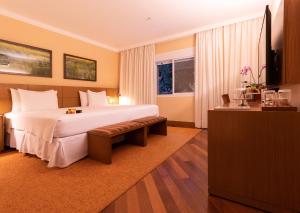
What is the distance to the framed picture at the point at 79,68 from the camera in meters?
4.16

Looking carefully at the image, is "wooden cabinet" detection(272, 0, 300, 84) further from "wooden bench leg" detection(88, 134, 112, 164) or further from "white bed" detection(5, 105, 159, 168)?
"white bed" detection(5, 105, 159, 168)

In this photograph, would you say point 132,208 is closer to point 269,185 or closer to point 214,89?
point 269,185

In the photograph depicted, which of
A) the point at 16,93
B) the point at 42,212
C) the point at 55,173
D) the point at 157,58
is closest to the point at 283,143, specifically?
the point at 42,212

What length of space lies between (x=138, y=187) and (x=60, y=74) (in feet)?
12.0

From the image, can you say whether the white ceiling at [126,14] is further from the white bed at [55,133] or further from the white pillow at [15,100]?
the white bed at [55,133]

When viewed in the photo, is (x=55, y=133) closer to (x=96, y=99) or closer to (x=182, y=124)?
(x=96, y=99)

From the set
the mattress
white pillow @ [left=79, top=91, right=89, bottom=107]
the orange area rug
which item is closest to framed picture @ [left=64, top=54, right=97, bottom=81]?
white pillow @ [left=79, top=91, right=89, bottom=107]

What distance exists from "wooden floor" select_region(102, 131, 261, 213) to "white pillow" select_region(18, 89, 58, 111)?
2631mm

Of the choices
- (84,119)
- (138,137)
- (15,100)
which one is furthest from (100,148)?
(15,100)

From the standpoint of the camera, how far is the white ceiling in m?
2.97

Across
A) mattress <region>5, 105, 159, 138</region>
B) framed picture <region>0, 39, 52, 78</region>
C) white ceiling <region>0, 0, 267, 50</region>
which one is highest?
white ceiling <region>0, 0, 267, 50</region>

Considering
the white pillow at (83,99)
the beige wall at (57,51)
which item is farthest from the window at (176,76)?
the white pillow at (83,99)

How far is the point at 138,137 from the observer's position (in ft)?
9.57

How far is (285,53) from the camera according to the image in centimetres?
118
